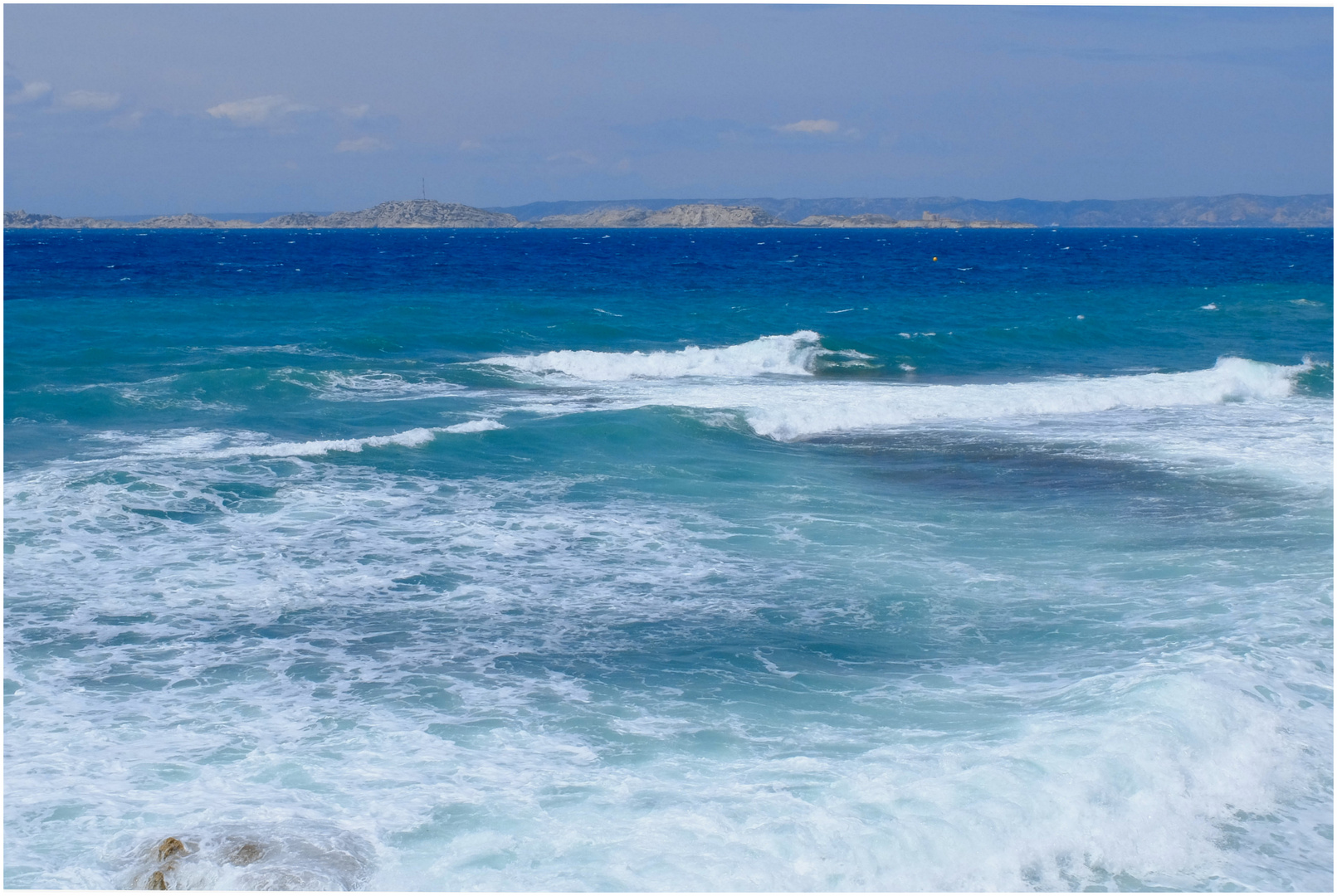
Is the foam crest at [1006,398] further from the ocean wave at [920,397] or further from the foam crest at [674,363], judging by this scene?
the foam crest at [674,363]

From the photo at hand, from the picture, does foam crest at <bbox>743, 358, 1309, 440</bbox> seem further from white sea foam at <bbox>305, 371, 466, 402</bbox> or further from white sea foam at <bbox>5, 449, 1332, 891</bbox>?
white sea foam at <bbox>5, 449, 1332, 891</bbox>

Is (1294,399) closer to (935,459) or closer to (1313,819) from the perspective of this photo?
(935,459)

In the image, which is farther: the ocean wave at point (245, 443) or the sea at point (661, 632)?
the ocean wave at point (245, 443)

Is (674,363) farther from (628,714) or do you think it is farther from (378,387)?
(628,714)

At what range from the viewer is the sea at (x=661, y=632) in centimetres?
733

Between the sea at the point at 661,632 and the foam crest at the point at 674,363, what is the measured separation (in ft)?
7.15

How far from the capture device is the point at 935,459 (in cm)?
1869

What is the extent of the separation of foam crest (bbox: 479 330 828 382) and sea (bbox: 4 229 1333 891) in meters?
2.18

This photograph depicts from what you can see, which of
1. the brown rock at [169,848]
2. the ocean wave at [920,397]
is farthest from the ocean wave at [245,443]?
the brown rock at [169,848]

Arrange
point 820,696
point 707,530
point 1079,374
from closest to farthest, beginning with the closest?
point 820,696 < point 707,530 < point 1079,374

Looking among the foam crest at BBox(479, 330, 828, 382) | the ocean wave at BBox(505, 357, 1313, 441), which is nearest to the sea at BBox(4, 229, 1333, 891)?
the ocean wave at BBox(505, 357, 1313, 441)

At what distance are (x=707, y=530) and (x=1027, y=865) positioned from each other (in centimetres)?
774

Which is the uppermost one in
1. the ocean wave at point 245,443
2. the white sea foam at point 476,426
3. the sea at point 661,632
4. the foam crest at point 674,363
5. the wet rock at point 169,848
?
the foam crest at point 674,363

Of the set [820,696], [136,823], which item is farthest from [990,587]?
[136,823]
